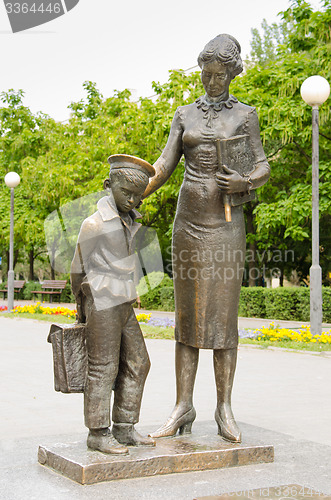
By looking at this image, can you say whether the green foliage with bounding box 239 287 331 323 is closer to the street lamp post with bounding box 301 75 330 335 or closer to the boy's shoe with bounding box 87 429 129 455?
the street lamp post with bounding box 301 75 330 335

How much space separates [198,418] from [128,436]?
1.83m

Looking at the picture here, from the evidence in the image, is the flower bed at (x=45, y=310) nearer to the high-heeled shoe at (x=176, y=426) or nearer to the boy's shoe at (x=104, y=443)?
the high-heeled shoe at (x=176, y=426)

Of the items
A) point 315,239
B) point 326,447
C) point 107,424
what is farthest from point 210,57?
point 315,239

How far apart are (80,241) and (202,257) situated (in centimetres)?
87

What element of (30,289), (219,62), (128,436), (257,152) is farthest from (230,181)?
(30,289)

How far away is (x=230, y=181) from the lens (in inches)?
161

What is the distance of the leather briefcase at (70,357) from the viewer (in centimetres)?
380

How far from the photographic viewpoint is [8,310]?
19.7m

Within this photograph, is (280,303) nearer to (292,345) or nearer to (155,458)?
(292,345)

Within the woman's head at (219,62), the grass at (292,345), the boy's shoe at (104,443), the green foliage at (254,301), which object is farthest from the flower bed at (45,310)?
the boy's shoe at (104,443)

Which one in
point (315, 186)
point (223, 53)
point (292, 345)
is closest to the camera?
point (223, 53)

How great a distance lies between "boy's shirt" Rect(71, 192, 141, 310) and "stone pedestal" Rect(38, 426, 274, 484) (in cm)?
86

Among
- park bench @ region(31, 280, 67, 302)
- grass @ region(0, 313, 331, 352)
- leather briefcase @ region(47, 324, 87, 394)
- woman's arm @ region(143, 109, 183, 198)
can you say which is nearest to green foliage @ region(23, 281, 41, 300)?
park bench @ region(31, 280, 67, 302)

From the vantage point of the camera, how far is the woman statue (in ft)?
13.9
